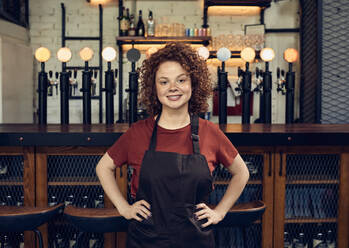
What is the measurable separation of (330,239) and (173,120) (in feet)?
4.21

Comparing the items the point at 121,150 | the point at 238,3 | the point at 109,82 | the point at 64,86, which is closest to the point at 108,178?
the point at 121,150

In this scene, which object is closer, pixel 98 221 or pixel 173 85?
pixel 173 85

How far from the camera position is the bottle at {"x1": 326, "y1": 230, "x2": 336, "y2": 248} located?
1.98m

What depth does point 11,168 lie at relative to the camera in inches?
75.8

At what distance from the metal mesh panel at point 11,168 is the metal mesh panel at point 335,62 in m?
3.11

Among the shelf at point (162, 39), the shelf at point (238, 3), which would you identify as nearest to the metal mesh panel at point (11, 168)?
the shelf at point (162, 39)

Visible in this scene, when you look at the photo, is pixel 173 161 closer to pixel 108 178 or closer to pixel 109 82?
pixel 108 178

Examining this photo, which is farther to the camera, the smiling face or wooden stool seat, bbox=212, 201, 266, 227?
wooden stool seat, bbox=212, 201, 266, 227

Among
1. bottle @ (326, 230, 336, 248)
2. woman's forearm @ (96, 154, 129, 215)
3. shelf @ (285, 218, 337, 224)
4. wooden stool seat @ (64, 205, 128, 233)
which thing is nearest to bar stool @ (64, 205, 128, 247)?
wooden stool seat @ (64, 205, 128, 233)

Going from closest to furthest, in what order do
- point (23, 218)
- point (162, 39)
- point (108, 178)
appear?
point (108, 178)
point (23, 218)
point (162, 39)

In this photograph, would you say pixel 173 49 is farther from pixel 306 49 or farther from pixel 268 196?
pixel 306 49

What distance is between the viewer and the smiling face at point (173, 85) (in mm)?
1251

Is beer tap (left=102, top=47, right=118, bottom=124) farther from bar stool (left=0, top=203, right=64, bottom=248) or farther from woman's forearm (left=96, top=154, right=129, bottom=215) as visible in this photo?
woman's forearm (left=96, top=154, right=129, bottom=215)

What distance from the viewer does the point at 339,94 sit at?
3.79 metres
